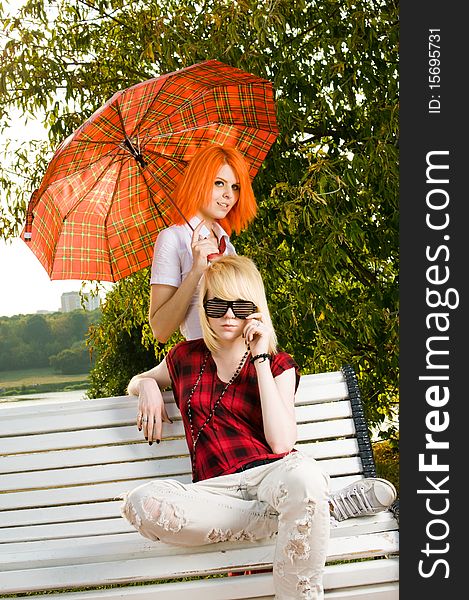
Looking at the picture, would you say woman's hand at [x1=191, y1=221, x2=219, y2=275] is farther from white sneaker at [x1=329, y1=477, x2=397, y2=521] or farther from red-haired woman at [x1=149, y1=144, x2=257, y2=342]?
white sneaker at [x1=329, y1=477, x2=397, y2=521]

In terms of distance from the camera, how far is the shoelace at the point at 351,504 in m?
2.68

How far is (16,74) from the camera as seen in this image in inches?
183

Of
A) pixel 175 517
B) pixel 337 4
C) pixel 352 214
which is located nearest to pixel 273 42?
pixel 337 4

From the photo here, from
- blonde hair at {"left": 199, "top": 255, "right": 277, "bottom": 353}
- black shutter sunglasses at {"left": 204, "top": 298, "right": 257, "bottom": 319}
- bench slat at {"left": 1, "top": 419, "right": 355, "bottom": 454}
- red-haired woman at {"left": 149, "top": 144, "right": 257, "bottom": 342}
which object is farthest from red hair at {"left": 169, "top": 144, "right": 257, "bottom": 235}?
bench slat at {"left": 1, "top": 419, "right": 355, "bottom": 454}

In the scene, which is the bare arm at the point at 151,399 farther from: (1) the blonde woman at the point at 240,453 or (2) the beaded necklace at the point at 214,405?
(2) the beaded necklace at the point at 214,405

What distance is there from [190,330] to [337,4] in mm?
1997

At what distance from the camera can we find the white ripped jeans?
226 cm

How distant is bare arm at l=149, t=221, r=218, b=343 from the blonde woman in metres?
0.05

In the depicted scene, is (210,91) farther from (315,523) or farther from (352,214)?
(315,523)

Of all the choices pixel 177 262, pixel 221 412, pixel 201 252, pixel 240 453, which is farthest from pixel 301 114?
pixel 240 453

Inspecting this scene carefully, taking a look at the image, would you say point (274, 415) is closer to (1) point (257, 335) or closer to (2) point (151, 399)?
(1) point (257, 335)

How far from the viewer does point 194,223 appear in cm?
297

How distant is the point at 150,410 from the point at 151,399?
0.16ft

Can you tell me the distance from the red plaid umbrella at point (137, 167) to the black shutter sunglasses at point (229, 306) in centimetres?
50
